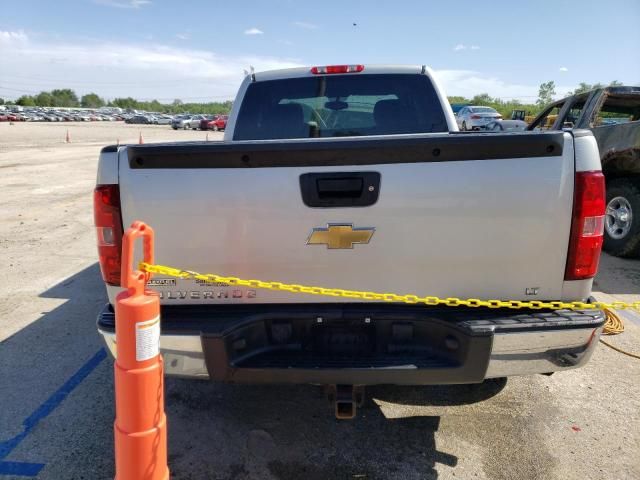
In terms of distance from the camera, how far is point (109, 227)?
2.39 m

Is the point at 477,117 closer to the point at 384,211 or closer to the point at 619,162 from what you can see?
the point at 619,162

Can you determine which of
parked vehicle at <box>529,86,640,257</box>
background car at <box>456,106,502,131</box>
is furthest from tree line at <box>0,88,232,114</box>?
parked vehicle at <box>529,86,640,257</box>

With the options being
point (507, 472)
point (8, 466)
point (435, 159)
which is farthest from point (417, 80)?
point (8, 466)

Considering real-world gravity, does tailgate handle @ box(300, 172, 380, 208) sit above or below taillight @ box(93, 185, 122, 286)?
above

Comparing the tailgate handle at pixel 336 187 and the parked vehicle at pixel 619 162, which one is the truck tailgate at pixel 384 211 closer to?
the tailgate handle at pixel 336 187

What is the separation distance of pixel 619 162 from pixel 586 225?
515 centimetres

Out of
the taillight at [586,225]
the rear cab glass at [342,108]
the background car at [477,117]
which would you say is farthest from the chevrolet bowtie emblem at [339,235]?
the background car at [477,117]

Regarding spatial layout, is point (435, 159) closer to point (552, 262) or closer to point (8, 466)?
point (552, 262)

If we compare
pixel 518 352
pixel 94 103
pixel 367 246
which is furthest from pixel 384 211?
pixel 94 103

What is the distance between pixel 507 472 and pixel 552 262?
3.82ft

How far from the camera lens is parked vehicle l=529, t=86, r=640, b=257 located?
638 centimetres

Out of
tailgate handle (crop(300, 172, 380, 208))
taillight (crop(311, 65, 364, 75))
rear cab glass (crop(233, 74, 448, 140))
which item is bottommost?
tailgate handle (crop(300, 172, 380, 208))

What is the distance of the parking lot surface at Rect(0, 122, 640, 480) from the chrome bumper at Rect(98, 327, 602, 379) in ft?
2.12

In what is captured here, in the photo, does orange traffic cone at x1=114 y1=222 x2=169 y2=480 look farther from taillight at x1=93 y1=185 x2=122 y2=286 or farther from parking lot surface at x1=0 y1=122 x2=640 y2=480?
parking lot surface at x1=0 y1=122 x2=640 y2=480
